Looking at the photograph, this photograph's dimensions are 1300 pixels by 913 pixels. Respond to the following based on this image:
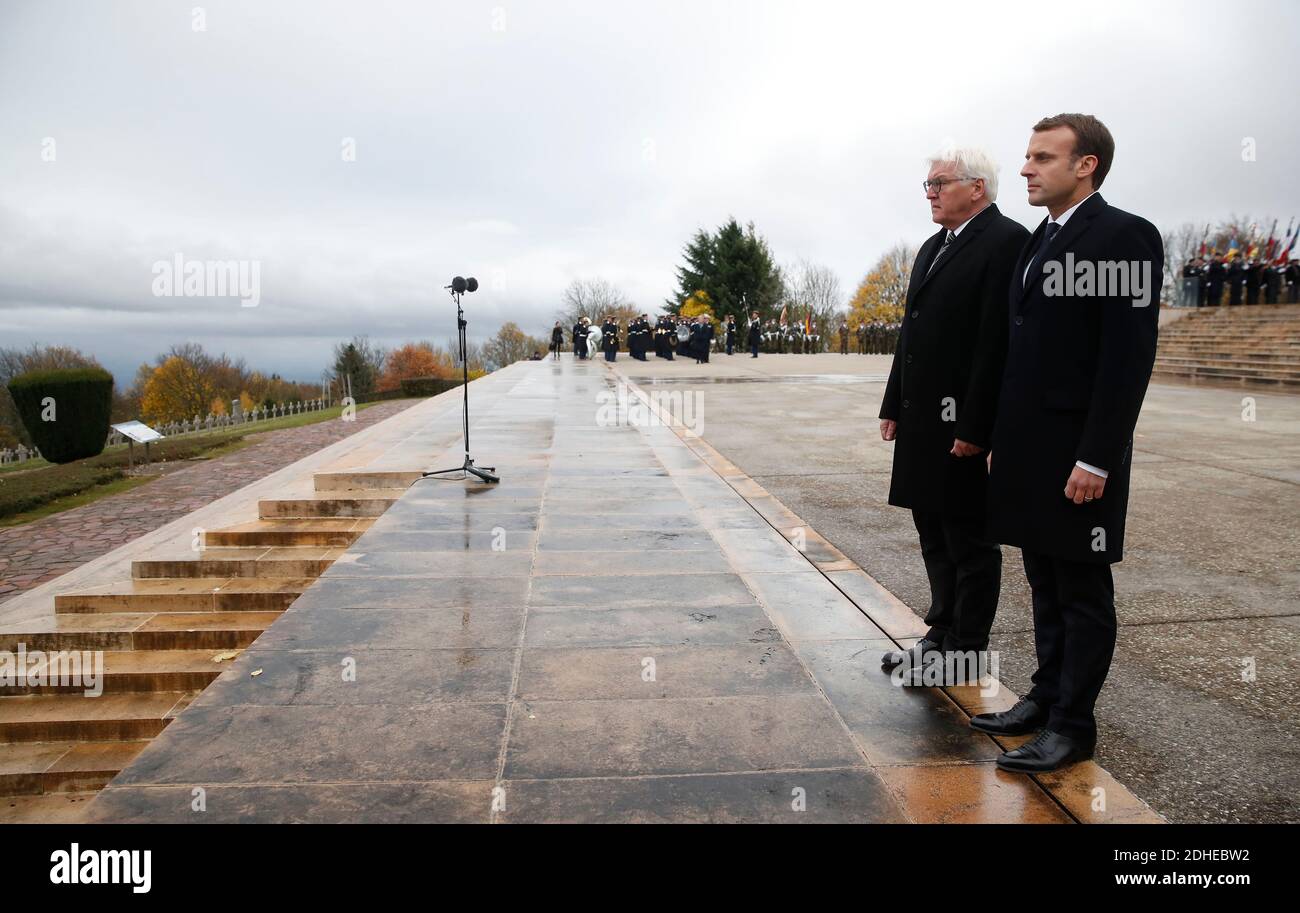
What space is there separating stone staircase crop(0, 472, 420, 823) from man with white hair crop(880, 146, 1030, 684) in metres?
4.34

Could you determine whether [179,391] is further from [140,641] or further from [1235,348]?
[140,641]

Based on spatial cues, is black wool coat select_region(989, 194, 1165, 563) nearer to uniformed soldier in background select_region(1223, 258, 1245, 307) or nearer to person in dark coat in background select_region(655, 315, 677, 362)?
uniformed soldier in background select_region(1223, 258, 1245, 307)

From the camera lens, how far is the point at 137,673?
16.8 feet

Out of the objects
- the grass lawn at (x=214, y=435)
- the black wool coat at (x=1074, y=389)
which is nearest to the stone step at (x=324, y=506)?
the black wool coat at (x=1074, y=389)

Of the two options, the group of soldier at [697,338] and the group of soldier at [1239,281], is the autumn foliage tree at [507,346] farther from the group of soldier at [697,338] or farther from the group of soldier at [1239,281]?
the group of soldier at [1239,281]

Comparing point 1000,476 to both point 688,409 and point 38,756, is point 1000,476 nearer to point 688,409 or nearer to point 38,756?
point 38,756

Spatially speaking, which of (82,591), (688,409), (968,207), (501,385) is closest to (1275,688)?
(968,207)

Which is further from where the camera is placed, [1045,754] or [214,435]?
[214,435]

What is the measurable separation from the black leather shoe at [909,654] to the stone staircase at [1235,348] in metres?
21.0

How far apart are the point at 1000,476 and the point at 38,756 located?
5505 millimetres

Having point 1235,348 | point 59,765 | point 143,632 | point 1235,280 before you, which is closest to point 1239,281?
point 1235,280

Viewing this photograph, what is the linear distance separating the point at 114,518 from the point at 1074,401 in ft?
65.0

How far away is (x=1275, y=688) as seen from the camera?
330 centimetres

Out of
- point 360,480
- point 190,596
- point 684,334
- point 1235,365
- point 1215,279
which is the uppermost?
point 1215,279
